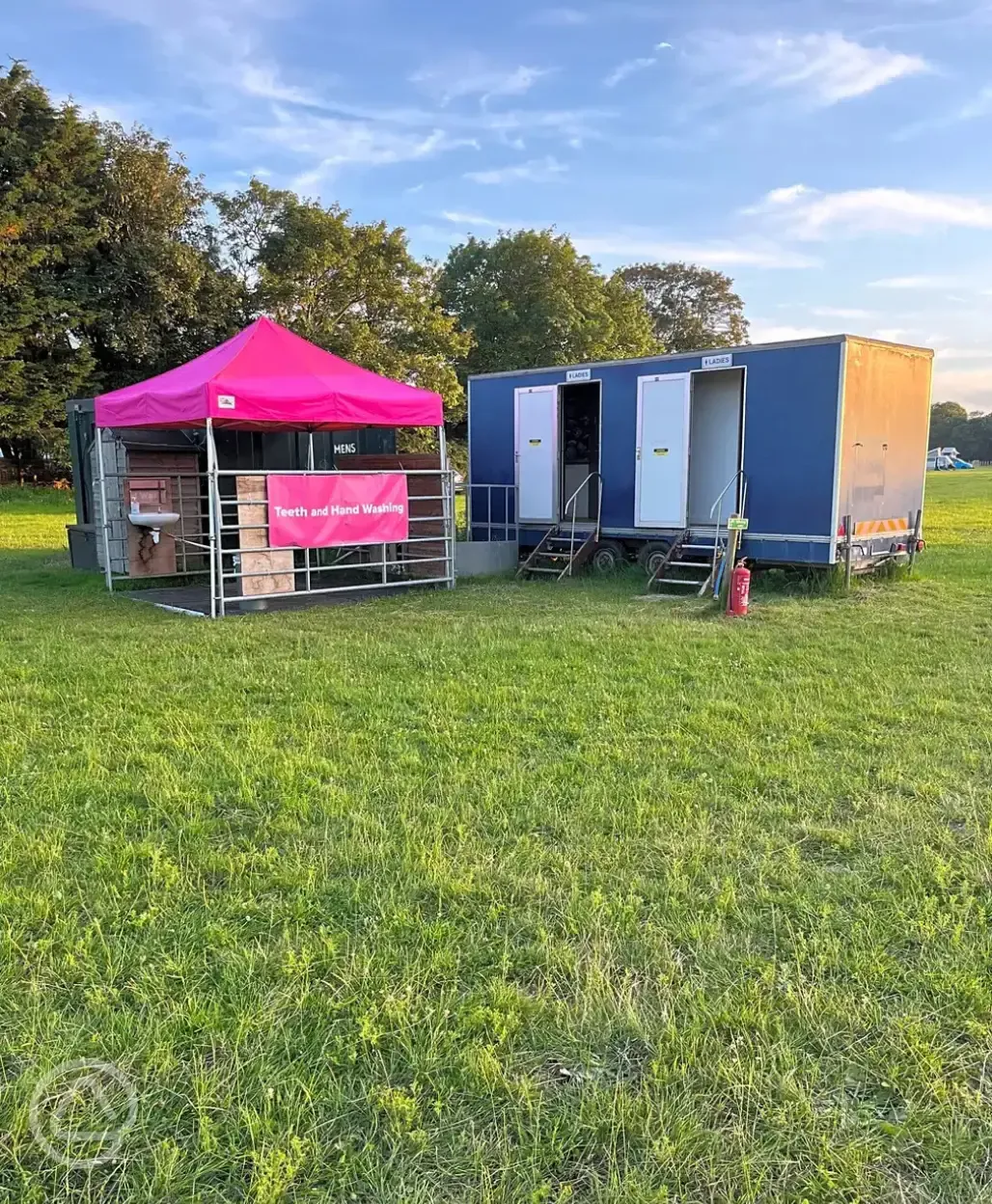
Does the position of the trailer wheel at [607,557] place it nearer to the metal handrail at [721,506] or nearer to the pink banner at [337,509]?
the metal handrail at [721,506]

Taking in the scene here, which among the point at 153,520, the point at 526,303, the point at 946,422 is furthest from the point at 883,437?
the point at 946,422

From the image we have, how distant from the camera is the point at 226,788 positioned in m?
4.08

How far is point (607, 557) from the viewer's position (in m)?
12.2

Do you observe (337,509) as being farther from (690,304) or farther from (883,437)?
(690,304)

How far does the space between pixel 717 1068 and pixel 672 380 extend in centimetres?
972

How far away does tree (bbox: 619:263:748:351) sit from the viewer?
185 feet

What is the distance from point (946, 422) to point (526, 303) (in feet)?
282

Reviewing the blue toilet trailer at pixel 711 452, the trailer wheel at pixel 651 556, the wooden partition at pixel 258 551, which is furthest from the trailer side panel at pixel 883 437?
the wooden partition at pixel 258 551

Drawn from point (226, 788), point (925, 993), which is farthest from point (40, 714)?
point (925, 993)

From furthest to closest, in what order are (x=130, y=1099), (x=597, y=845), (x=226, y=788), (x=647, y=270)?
(x=647, y=270) < (x=226, y=788) < (x=597, y=845) < (x=130, y=1099)

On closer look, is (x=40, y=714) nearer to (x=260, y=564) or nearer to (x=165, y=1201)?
(x=165, y=1201)

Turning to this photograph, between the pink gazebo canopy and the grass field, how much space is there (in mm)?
3920

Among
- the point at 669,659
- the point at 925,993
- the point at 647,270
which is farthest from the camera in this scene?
the point at 647,270

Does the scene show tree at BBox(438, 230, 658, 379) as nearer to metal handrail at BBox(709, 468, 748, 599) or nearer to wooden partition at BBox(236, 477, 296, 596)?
metal handrail at BBox(709, 468, 748, 599)
